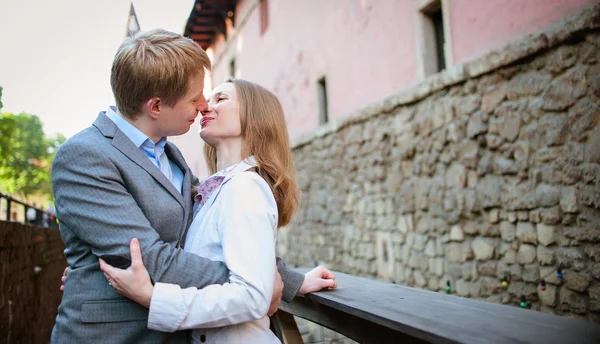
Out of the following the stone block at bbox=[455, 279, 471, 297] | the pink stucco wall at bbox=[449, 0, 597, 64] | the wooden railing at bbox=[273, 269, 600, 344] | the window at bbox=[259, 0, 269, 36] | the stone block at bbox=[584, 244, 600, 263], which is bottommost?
the stone block at bbox=[455, 279, 471, 297]

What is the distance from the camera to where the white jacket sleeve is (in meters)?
1.22

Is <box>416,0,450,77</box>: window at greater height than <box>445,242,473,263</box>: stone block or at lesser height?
greater

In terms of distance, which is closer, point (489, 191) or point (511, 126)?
point (511, 126)

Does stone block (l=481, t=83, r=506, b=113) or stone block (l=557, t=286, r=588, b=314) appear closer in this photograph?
stone block (l=557, t=286, r=588, b=314)

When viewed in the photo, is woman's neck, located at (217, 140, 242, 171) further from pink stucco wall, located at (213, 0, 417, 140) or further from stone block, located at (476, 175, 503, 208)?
pink stucco wall, located at (213, 0, 417, 140)

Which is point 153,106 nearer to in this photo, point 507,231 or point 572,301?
point 572,301

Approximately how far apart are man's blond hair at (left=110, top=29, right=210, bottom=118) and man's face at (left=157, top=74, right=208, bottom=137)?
2 centimetres

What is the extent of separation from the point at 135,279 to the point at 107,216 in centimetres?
19

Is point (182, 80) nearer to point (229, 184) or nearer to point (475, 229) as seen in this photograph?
point (229, 184)

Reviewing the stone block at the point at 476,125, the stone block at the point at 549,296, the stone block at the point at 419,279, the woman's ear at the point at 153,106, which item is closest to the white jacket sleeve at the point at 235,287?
the woman's ear at the point at 153,106

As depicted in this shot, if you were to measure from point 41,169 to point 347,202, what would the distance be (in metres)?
32.3

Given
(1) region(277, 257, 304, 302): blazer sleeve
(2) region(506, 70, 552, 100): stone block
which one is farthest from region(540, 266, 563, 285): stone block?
(1) region(277, 257, 304, 302): blazer sleeve

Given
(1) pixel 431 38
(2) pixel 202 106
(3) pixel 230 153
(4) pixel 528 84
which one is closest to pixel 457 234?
(4) pixel 528 84

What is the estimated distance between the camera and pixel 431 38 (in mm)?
5352
